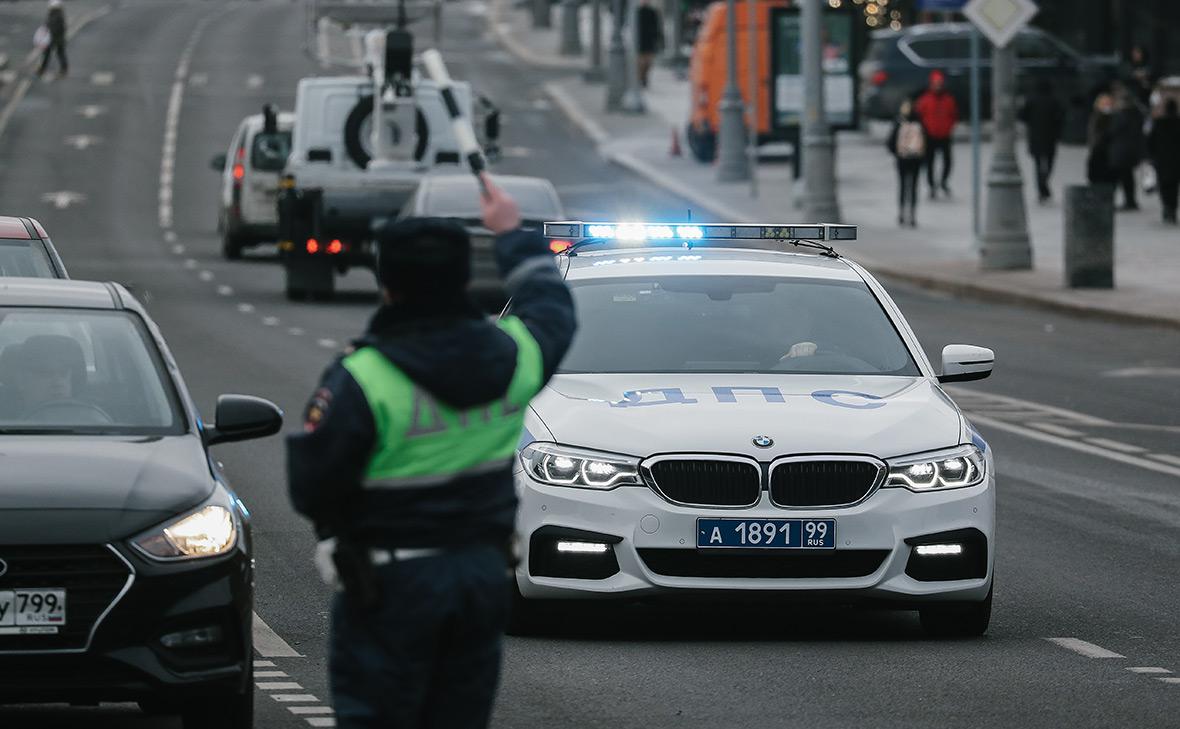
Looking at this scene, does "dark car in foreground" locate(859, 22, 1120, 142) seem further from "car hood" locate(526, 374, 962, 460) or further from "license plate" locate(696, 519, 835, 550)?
"license plate" locate(696, 519, 835, 550)

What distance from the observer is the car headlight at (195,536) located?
7.32 metres

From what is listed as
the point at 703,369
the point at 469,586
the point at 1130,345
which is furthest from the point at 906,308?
the point at 469,586

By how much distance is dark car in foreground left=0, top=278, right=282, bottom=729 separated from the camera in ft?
23.6

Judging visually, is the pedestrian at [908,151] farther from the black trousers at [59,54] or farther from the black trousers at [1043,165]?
the black trousers at [59,54]

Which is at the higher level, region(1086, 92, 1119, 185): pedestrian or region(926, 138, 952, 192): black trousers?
region(1086, 92, 1119, 185): pedestrian

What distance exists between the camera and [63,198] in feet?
149

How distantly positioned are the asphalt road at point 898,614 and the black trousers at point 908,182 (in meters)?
6.57

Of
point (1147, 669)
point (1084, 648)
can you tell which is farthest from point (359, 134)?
point (1147, 669)

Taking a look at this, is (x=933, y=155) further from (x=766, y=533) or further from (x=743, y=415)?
(x=766, y=533)

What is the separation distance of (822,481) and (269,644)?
2080mm

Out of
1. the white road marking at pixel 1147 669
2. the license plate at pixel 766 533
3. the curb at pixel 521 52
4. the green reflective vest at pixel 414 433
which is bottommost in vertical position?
the curb at pixel 521 52

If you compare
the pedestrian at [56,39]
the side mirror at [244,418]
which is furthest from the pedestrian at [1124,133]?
the pedestrian at [56,39]

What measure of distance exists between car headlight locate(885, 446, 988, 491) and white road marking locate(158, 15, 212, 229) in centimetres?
3392

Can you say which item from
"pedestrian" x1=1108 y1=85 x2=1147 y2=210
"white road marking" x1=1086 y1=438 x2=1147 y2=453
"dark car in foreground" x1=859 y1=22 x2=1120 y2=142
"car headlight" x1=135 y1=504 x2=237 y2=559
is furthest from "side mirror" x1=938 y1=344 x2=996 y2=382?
"dark car in foreground" x1=859 y1=22 x2=1120 y2=142
